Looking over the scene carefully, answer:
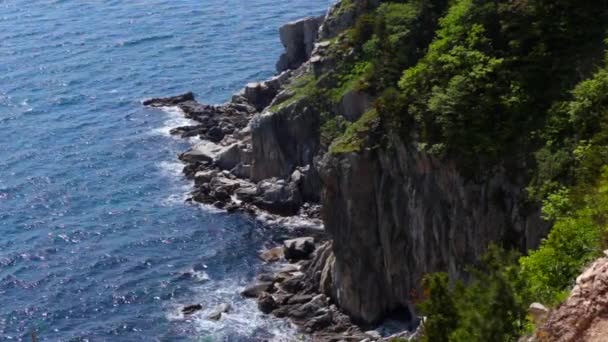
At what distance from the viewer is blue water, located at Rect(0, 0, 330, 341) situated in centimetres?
7281

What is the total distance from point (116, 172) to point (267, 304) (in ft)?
109

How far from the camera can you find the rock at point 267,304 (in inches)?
2731

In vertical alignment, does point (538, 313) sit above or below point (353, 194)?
above

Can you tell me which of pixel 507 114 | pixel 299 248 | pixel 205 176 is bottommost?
pixel 299 248

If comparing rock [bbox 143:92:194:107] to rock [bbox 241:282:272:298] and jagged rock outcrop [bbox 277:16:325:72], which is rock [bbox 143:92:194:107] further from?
rock [bbox 241:282:272:298]

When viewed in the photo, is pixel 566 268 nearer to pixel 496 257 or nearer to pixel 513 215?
pixel 496 257

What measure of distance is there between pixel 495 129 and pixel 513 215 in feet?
16.3

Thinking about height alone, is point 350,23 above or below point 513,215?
above

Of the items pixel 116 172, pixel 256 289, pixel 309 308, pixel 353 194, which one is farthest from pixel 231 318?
pixel 116 172

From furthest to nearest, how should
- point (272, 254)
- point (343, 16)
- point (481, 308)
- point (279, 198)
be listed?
point (279, 198) < point (343, 16) < point (272, 254) < point (481, 308)

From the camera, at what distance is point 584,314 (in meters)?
23.6

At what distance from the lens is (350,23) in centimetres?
8256

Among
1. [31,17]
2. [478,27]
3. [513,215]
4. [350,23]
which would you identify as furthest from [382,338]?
[31,17]

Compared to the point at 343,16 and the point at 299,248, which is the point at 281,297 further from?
the point at 343,16
